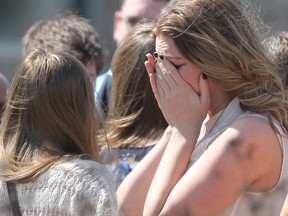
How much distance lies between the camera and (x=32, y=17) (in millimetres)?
8477

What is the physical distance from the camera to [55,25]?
5852 millimetres

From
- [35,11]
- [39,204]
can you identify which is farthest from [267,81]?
[35,11]

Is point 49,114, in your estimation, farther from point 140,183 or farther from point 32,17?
point 32,17

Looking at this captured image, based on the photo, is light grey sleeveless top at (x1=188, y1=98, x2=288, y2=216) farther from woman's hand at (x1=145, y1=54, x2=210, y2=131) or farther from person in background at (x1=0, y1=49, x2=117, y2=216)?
person in background at (x1=0, y1=49, x2=117, y2=216)

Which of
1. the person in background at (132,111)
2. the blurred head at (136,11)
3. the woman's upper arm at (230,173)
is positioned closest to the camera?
the woman's upper arm at (230,173)

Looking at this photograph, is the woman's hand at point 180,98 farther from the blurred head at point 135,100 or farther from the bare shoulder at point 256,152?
the blurred head at point 135,100

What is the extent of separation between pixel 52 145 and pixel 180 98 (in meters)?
0.47

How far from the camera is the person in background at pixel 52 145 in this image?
327 cm

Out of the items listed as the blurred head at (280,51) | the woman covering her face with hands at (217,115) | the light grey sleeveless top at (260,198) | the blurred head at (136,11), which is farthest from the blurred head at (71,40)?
the light grey sleeveless top at (260,198)

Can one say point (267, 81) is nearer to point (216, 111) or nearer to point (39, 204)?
point (216, 111)

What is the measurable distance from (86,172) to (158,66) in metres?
0.47

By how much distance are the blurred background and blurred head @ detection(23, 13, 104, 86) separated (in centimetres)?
223

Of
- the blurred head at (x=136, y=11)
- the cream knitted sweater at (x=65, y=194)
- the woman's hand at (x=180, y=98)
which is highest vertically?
the woman's hand at (x=180, y=98)

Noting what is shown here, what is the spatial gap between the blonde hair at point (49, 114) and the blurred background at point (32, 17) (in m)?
4.70
